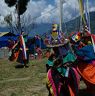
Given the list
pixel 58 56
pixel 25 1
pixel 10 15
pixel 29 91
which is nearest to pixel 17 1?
pixel 25 1

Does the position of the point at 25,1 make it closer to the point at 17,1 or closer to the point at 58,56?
the point at 17,1

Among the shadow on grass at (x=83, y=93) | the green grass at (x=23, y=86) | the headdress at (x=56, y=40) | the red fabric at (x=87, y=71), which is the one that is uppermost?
the headdress at (x=56, y=40)

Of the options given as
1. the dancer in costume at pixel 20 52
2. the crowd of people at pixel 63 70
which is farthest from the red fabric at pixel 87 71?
the dancer in costume at pixel 20 52

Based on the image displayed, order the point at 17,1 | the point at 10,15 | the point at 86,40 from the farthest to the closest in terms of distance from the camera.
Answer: the point at 10,15, the point at 17,1, the point at 86,40

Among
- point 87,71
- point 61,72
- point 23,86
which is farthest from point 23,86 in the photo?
point 61,72

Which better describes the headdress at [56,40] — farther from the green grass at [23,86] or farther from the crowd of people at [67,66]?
the green grass at [23,86]

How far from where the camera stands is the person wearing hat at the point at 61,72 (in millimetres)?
8289

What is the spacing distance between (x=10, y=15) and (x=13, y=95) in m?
53.1

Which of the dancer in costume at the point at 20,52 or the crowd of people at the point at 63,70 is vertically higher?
the crowd of people at the point at 63,70

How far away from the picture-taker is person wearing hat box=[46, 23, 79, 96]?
27.2ft

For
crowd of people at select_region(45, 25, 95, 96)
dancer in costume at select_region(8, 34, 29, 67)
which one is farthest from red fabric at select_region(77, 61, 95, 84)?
dancer in costume at select_region(8, 34, 29, 67)

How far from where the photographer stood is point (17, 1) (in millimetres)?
49594

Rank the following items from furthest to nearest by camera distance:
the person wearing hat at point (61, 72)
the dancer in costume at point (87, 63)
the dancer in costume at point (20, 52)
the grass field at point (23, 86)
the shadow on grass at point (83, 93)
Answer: the dancer in costume at point (20, 52) < the grass field at point (23, 86) < the shadow on grass at point (83, 93) < the dancer in costume at point (87, 63) < the person wearing hat at point (61, 72)

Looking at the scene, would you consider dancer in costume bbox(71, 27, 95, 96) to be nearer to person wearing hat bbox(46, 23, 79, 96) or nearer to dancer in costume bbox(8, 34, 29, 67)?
person wearing hat bbox(46, 23, 79, 96)
